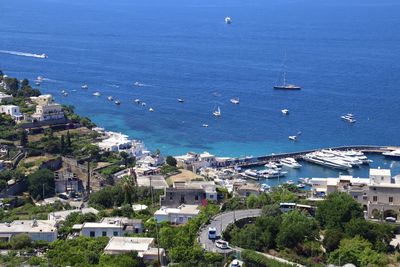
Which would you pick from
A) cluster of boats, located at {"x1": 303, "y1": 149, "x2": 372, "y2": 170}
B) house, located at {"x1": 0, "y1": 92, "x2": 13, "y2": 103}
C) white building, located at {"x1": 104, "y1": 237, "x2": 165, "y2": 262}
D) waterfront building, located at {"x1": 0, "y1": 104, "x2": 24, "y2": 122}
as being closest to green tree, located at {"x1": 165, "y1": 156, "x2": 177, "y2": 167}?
cluster of boats, located at {"x1": 303, "y1": 149, "x2": 372, "y2": 170}

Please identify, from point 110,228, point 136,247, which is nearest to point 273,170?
point 110,228

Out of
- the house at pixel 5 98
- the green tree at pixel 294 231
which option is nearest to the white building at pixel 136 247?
the green tree at pixel 294 231

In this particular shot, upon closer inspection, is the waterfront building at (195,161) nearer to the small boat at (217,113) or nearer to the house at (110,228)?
the small boat at (217,113)

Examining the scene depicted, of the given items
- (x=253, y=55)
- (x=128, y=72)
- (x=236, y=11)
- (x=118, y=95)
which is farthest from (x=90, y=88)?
(x=236, y=11)

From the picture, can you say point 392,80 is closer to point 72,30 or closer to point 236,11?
point 72,30

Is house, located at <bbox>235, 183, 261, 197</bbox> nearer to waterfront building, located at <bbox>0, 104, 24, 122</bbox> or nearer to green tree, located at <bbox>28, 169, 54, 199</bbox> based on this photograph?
green tree, located at <bbox>28, 169, 54, 199</bbox>
